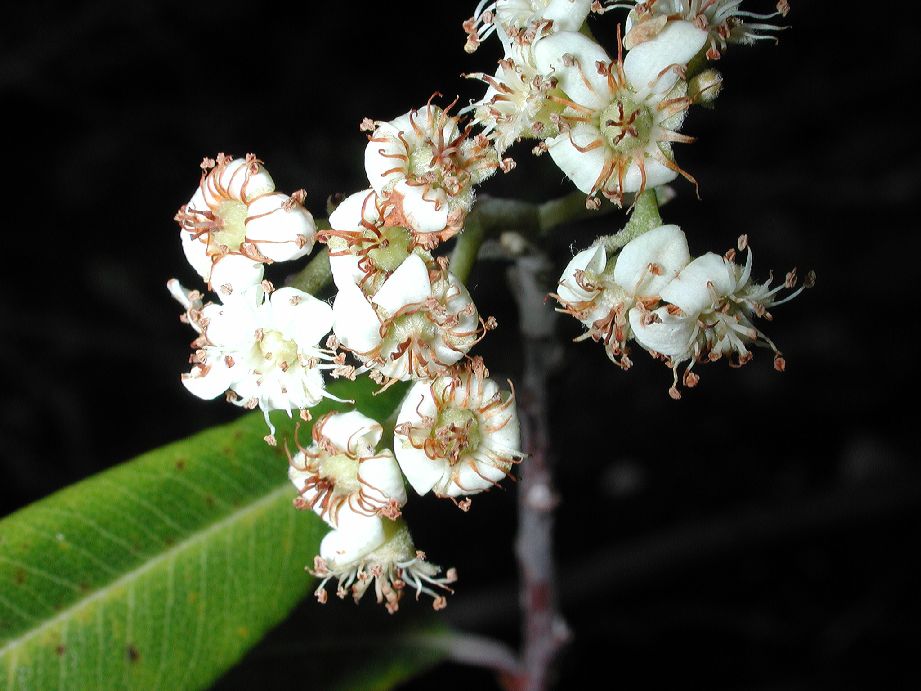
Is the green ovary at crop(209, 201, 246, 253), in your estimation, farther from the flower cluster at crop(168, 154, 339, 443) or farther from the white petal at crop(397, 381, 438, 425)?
the white petal at crop(397, 381, 438, 425)

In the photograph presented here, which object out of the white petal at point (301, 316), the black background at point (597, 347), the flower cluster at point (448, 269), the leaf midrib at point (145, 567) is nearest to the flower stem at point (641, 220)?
the flower cluster at point (448, 269)

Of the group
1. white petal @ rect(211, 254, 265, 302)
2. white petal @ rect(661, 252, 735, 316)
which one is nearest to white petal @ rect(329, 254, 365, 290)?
white petal @ rect(211, 254, 265, 302)

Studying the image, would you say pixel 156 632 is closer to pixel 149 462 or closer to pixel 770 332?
pixel 149 462

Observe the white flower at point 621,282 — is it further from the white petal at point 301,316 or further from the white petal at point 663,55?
the white petal at point 301,316

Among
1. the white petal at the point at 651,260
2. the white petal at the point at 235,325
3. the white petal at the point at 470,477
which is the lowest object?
the white petal at the point at 470,477

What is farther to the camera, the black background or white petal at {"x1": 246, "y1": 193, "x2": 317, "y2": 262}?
the black background

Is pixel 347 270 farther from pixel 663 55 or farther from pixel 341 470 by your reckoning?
pixel 663 55
